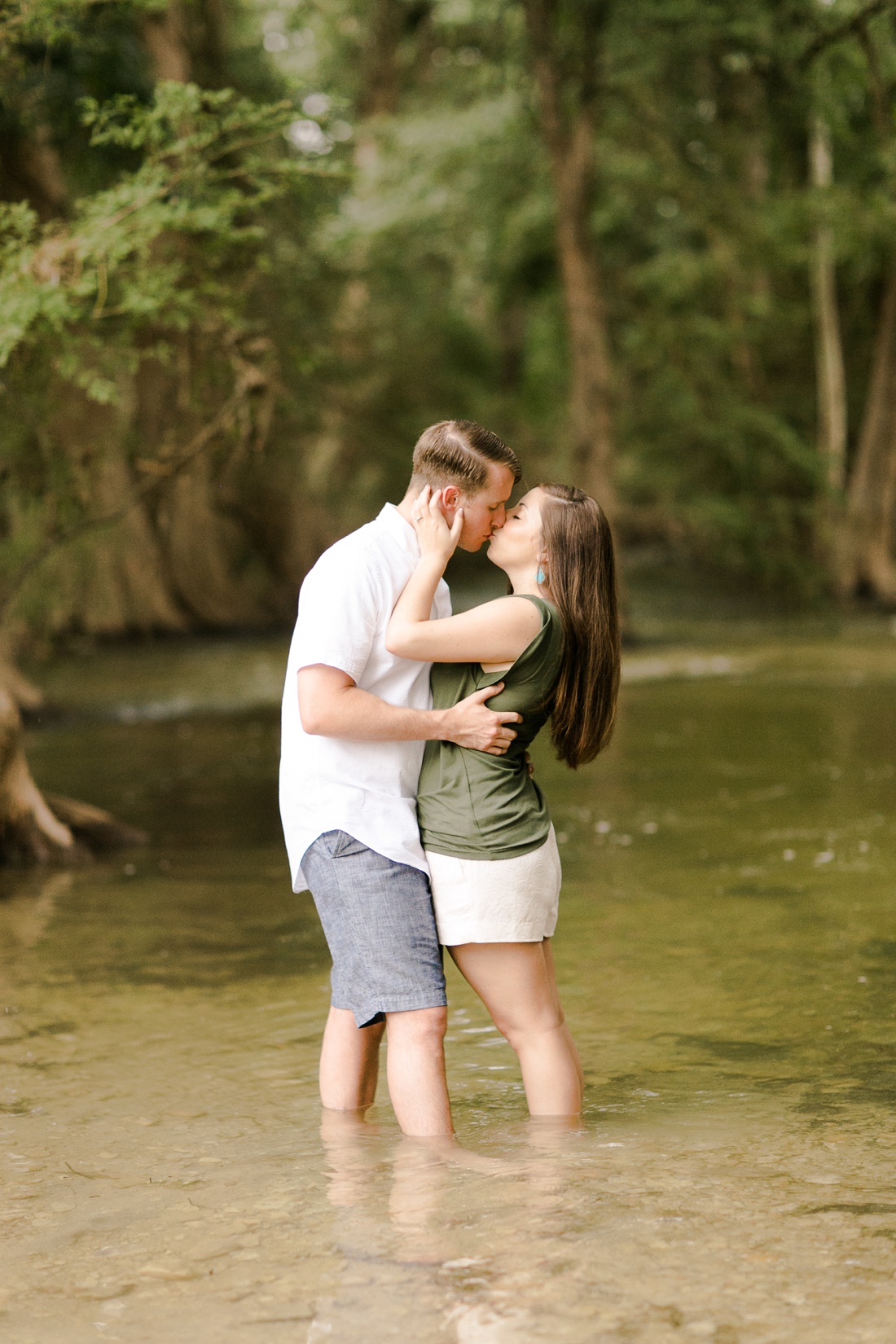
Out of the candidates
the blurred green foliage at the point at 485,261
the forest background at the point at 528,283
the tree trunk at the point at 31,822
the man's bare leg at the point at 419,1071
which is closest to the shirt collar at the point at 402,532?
the man's bare leg at the point at 419,1071

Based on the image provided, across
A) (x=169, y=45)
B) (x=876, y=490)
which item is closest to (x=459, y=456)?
(x=169, y=45)

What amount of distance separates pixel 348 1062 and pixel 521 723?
111 cm

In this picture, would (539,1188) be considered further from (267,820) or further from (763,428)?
(763,428)

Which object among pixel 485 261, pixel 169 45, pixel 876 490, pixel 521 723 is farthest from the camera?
pixel 485 261

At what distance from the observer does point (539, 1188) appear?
4.03m

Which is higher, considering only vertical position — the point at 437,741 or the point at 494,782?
the point at 437,741

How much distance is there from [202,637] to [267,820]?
714 inches

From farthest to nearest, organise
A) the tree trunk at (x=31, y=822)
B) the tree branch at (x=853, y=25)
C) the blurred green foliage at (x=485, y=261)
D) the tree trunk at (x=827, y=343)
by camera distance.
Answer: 1. the tree trunk at (x=827, y=343)
2. the blurred green foliage at (x=485, y=261)
3. the tree branch at (x=853, y=25)
4. the tree trunk at (x=31, y=822)

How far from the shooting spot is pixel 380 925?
4152mm

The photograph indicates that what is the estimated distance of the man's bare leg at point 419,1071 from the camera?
4172mm

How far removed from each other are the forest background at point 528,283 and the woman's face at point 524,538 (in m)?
8.59

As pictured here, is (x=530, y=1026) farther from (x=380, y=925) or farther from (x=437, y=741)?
(x=437, y=741)

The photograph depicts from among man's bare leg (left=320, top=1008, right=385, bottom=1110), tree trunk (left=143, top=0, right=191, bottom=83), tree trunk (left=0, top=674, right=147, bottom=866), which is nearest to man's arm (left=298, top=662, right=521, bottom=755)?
man's bare leg (left=320, top=1008, right=385, bottom=1110)

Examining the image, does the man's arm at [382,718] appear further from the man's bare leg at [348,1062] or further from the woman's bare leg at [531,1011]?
the man's bare leg at [348,1062]
